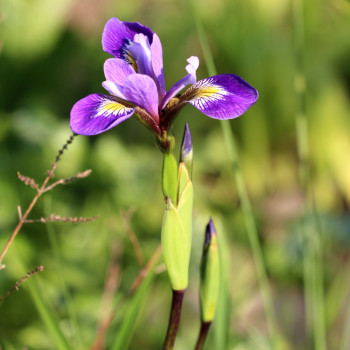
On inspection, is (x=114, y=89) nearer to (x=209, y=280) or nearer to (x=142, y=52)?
(x=142, y=52)

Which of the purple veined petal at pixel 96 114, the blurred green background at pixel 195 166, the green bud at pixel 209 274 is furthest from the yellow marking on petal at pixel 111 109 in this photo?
the blurred green background at pixel 195 166

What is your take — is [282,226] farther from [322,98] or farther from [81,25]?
[81,25]

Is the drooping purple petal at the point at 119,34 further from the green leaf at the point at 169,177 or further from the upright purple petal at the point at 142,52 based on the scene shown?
the green leaf at the point at 169,177

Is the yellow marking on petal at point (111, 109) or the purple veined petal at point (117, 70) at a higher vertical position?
the purple veined petal at point (117, 70)

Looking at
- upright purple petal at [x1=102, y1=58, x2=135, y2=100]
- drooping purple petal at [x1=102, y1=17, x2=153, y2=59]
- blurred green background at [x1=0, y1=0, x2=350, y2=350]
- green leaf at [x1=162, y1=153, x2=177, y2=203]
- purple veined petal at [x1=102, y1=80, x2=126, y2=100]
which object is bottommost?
blurred green background at [x1=0, y1=0, x2=350, y2=350]

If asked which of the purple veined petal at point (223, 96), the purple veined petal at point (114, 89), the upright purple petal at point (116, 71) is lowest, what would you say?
the purple veined petal at point (223, 96)

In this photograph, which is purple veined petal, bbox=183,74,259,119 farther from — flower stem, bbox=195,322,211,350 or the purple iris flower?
flower stem, bbox=195,322,211,350

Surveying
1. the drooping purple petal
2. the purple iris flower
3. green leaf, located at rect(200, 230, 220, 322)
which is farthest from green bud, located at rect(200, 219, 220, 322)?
the drooping purple petal

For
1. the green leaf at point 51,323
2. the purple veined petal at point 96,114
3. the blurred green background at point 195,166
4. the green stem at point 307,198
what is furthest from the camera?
the blurred green background at point 195,166
